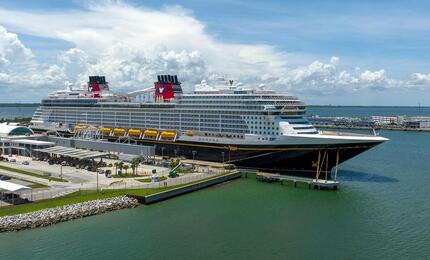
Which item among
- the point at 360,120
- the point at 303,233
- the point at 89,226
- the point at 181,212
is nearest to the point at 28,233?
the point at 89,226

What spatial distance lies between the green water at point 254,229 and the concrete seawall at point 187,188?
76 cm

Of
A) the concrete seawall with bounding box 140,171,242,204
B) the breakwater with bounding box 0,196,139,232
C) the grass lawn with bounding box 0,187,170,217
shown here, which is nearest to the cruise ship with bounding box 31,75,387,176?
the concrete seawall with bounding box 140,171,242,204

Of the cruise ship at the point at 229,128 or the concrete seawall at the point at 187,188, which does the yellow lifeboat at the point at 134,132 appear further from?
the concrete seawall at the point at 187,188

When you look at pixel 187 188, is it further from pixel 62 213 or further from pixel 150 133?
pixel 150 133

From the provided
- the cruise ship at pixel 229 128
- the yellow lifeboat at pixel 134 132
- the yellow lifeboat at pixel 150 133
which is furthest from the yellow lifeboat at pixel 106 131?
the yellow lifeboat at pixel 150 133

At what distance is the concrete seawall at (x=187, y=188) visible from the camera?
1606 inches

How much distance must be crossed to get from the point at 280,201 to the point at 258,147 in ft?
39.0

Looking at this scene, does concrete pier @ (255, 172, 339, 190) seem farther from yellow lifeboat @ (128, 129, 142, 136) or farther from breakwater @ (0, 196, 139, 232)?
yellow lifeboat @ (128, 129, 142, 136)

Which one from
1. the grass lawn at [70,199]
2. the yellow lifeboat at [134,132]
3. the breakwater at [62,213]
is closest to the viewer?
the breakwater at [62,213]

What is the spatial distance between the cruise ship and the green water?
5.20 meters

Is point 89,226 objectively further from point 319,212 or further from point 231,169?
point 231,169

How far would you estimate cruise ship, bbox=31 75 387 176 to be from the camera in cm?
5016

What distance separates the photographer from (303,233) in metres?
32.9

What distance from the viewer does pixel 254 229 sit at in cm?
3356
